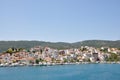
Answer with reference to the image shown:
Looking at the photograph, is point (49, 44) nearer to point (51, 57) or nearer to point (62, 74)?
point (51, 57)

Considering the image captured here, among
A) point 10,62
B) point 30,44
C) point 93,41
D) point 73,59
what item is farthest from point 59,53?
point 93,41

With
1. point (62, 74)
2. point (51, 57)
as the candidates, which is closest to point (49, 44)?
point (51, 57)

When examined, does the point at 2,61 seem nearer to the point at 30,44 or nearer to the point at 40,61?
Answer: the point at 40,61

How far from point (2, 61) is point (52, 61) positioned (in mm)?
15321

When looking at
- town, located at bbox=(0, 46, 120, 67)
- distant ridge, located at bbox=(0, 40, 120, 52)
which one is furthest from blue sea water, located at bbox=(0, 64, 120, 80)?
distant ridge, located at bbox=(0, 40, 120, 52)

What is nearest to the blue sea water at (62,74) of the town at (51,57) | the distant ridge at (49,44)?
the town at (51,57)

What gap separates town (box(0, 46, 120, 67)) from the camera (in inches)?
3691

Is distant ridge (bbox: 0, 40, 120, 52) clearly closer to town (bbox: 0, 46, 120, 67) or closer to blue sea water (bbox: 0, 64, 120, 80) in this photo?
town (bbox: 0, 46, 120, 67)

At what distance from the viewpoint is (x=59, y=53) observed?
107875mm

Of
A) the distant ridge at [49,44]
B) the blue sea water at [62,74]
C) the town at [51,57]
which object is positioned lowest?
the blue sea water at [62,74]

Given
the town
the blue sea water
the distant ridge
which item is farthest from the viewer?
the distant ridge

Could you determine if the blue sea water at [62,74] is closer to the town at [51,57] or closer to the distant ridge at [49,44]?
the town at [51,57]

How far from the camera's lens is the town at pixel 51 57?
308 feet

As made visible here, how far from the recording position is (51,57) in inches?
4031
